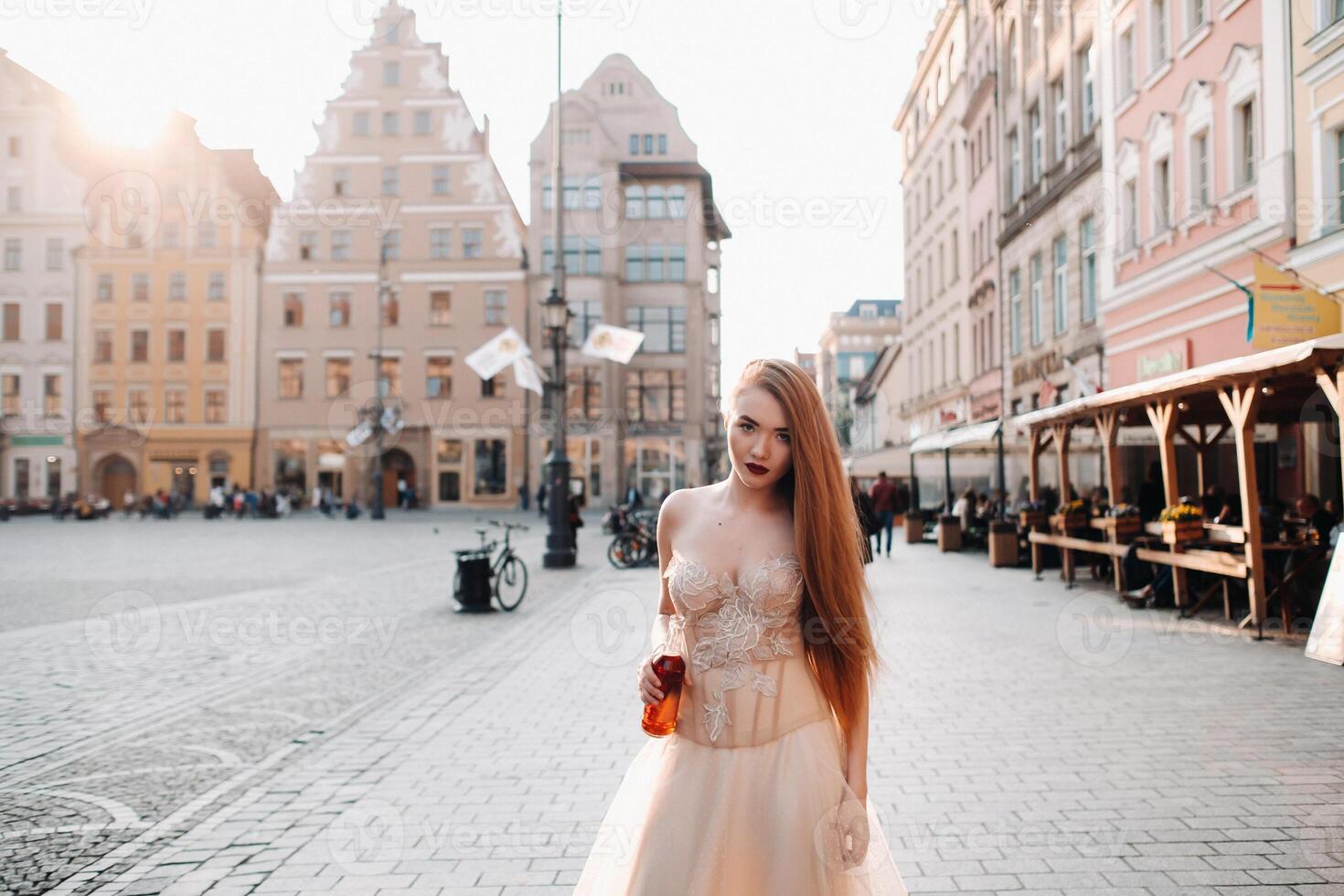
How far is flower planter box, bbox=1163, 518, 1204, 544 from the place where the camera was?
479 inches

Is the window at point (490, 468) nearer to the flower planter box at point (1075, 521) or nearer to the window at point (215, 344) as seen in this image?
the window at point (215, 344)

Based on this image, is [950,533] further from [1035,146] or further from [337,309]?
[337,309]

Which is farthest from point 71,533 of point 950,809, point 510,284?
point 950,809

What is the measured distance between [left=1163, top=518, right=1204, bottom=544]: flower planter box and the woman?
10601 mm

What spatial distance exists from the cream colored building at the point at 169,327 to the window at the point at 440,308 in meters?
8.85

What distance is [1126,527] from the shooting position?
14.2 m

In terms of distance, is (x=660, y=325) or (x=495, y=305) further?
(x=660, y=325)

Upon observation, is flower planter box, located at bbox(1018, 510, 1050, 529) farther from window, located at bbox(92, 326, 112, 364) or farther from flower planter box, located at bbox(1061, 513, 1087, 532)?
window, located at bbox(92, 326, 112, 364)

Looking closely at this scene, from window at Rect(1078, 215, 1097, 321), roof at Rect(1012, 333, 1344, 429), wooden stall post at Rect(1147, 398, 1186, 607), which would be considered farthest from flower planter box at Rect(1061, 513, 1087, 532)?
window at Rect(1078, 215, 1097, 321)

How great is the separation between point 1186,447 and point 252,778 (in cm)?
2126

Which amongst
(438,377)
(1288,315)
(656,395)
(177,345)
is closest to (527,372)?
(1288,315)

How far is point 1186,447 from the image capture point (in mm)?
22688

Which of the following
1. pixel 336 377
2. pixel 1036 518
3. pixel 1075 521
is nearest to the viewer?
pixel 1075 521

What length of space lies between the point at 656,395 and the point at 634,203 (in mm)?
9135
